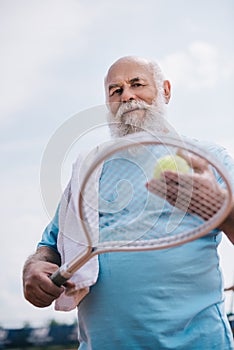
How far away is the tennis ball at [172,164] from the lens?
1.27m

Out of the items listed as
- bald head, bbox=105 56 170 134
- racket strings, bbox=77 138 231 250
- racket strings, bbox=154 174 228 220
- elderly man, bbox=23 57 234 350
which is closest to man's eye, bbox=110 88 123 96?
bald head, bbox=105 56 170 134

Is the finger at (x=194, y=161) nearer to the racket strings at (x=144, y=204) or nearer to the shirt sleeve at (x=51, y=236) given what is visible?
the racket strings at (x=144, y=204)

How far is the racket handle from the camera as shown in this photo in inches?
52.8

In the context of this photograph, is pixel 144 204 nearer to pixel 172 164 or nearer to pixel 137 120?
pixel 172 164

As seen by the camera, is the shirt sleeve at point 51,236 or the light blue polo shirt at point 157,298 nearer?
the light blue polo shirt at point 157,298

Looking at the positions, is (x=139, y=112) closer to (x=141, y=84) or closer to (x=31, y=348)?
(x=141, y=84)

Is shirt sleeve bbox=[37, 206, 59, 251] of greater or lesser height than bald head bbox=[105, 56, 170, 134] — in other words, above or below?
below

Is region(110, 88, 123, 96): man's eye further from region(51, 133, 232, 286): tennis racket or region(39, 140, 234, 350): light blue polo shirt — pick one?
region(39, 140, 234, 350): light blue polo shirt

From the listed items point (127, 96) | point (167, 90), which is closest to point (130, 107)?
point (127, 96)

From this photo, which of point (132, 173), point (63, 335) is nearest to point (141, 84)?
point (132, 173)

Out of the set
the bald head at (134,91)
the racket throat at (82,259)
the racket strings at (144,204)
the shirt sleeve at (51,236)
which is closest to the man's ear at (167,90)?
the bald head at (134,91)

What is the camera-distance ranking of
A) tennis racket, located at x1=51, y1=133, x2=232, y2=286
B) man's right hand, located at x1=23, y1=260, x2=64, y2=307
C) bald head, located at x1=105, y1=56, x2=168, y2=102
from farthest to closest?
bald head, located at x1=105, y1=56, x2=168, y2=102 → man's right hand, located at x1=23, y1=260, x2=64, y2=307 → tennis racket, located at x1=51, y1=133, x2=232, y2=286

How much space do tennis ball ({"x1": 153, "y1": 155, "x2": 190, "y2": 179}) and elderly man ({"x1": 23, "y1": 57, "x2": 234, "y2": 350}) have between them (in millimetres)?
201

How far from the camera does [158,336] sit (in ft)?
4.65
